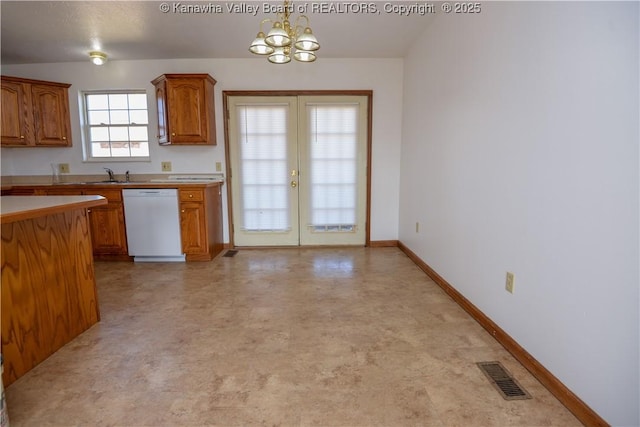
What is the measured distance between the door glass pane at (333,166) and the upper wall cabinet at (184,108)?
1.26m

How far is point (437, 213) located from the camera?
3061mm

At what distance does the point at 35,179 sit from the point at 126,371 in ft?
12.7

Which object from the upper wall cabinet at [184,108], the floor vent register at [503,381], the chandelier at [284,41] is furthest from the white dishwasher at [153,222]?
the floor vent register at [503,381]

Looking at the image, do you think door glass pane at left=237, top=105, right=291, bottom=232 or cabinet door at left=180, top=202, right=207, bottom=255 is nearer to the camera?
cabinet door at left=180, top=202, right=207, bottom=255

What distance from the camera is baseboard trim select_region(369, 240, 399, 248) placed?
444 cm

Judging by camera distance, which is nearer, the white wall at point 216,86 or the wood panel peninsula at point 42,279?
the wood panel peninsula at point 42,279

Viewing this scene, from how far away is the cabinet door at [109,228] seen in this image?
368cm

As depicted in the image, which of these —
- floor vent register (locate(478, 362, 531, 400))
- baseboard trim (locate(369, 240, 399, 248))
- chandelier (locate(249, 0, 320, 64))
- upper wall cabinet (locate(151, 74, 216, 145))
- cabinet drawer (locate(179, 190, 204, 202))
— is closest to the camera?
floor vent register (locate(478, 362, 531, 400))

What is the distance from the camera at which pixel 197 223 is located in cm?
369

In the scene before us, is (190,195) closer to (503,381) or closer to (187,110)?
(187,110)

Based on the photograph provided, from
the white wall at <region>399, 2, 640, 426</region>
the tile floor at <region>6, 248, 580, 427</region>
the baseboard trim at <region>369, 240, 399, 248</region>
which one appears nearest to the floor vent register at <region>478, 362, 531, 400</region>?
the tile floor at <region>6, 248, 580, 427</region>

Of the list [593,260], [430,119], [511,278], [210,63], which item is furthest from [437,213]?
[210,63]

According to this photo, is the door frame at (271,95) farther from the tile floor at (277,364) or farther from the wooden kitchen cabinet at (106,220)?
the tile floor at (277,364)

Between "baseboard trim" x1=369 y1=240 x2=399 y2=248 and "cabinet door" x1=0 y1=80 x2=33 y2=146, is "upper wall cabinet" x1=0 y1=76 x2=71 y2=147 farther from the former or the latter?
"baseboard trim" x1=369 y1=240 x2=399 y2=248
